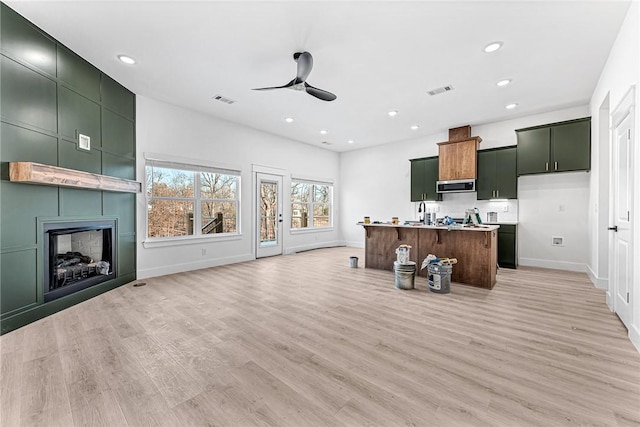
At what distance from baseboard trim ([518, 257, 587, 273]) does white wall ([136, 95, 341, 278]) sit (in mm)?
5254

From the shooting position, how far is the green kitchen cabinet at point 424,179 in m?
6.63

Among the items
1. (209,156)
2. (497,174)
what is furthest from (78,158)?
(497,174)

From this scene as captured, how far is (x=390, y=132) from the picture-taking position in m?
6.75

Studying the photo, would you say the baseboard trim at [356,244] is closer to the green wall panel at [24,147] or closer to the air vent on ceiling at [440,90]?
the air vent on ceiling at [440,90]

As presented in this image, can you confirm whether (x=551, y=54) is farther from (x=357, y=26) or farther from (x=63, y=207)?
(x=63, y=207)

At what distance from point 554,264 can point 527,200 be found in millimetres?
1367

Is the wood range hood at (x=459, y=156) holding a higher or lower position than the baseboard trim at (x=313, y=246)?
higher

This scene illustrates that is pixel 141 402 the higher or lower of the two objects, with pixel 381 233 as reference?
lower

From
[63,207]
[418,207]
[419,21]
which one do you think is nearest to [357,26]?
[419,21]

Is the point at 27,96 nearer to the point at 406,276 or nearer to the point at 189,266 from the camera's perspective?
the point at 189,266

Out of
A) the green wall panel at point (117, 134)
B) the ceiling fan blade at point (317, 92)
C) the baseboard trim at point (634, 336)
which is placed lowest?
the baseboard trim at point (634, 336)

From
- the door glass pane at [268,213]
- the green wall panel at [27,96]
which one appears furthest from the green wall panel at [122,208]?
the door glass pane at [268,213]

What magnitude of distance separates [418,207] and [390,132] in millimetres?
2149

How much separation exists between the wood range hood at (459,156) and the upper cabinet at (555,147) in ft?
2.67
